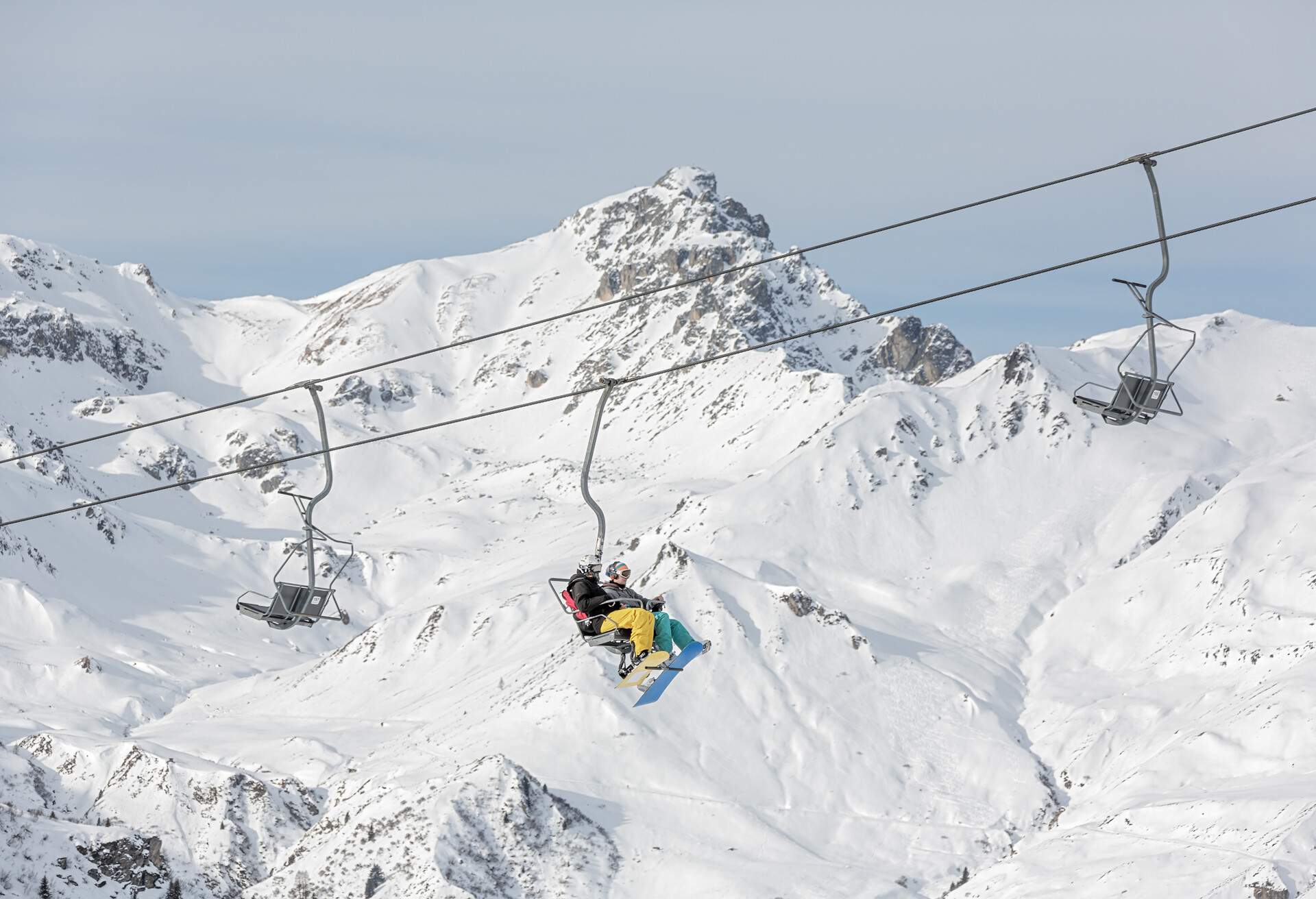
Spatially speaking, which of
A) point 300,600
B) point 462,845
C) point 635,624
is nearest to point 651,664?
point 635,624

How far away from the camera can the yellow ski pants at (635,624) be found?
29.1 meters

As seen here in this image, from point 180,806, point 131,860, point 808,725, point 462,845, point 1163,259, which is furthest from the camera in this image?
point 808,725

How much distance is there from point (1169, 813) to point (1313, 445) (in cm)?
7421

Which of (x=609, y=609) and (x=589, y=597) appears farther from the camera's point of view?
(x=609, y=609)

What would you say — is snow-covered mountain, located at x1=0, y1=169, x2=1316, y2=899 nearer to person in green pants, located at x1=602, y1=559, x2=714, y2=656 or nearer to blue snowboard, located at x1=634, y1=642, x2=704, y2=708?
blue snowboard, located at x1=634, y1=642, x2=704, y2=708

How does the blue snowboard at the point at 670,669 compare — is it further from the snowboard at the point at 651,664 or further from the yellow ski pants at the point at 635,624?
the yellow ski pants at the point at 635,624

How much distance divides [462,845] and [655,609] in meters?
94.2

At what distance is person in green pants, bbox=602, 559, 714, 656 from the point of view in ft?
95.8

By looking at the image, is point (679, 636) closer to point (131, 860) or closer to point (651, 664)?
point (651, 664)

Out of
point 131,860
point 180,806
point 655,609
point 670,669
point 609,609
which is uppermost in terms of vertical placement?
point 609,609

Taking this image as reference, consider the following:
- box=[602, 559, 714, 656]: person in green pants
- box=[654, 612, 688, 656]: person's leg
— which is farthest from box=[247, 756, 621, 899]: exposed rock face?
box=[654, 612, 688, 656]: person's leg

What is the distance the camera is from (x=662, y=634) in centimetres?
2989

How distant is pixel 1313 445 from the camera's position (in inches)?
7357

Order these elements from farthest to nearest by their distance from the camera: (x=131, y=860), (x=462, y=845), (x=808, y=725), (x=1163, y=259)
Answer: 1. (x=808, y=725)
2. (x=462, y=845)
3. (x=131, y=860)
4. (x=1163, y=259)
